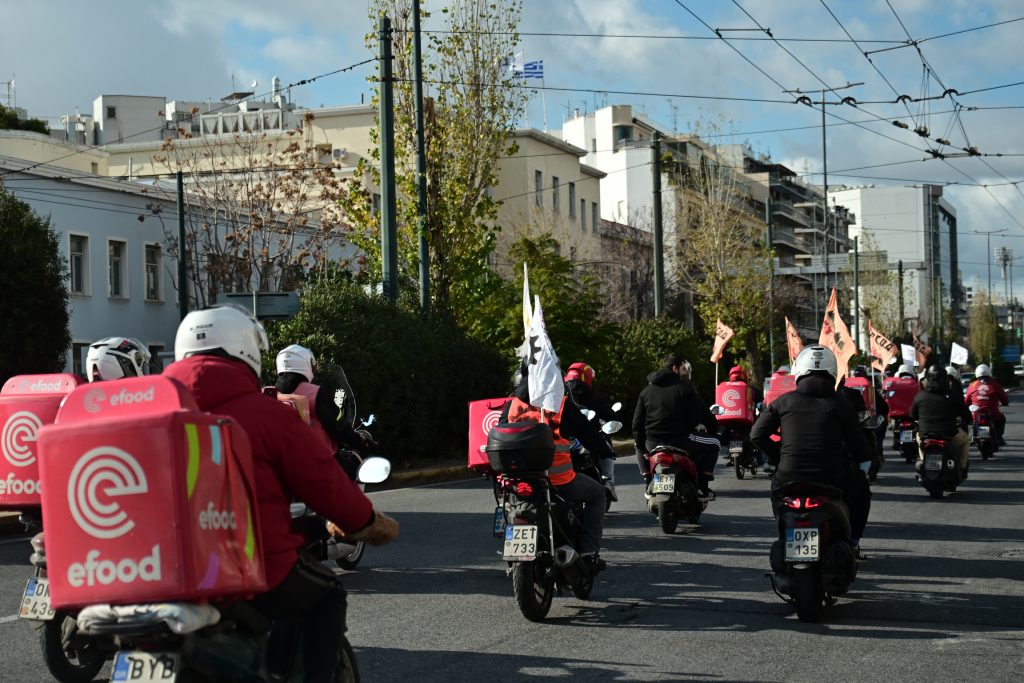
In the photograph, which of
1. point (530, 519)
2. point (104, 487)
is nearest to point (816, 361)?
point (530, 519)

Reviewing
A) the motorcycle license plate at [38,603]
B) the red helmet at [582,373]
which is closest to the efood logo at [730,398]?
the red helmet at [582,373]

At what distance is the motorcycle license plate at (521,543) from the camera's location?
8062mm

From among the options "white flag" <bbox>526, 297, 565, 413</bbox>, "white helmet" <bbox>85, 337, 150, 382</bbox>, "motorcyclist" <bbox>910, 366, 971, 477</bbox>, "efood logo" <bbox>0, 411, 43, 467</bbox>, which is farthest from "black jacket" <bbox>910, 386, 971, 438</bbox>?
"efood logo" <bbox>0, 411, 43, 467</bbox>

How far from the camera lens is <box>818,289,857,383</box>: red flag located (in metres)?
18.3

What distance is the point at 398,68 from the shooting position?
2741 centimetres

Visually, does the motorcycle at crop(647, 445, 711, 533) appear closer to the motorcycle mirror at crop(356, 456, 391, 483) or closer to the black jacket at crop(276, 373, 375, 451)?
the black jacket at crop(276, 373, 375, 451)

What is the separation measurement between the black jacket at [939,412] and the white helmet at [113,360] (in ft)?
37.5

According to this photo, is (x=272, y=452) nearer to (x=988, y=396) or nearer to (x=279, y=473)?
(x=279, y=473)

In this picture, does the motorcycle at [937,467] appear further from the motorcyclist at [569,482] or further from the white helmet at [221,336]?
the white helmet at [221,336]

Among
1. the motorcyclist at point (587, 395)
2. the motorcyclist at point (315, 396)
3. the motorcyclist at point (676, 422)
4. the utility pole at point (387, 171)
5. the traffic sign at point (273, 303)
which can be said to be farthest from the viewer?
the utility pole at point (387, 171)

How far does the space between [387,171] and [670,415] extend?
10352 mm

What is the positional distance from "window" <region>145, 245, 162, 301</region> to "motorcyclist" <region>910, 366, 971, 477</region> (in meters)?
29.2

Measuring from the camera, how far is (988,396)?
23.8 metres

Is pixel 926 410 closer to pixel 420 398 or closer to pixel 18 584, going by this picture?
pixel 420 398
